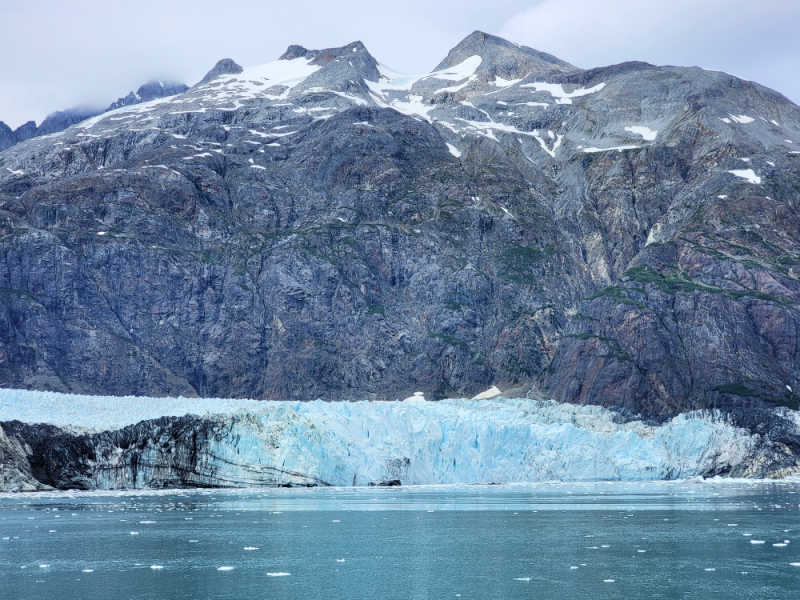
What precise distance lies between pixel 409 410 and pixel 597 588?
247ft

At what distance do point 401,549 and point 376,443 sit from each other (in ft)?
185

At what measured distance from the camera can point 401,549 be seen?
43.2m

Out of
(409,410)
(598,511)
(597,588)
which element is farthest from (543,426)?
(597,588)

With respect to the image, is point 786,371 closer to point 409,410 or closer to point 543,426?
point 543,426

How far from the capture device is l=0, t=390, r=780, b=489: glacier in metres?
90.6

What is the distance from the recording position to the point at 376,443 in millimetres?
99312

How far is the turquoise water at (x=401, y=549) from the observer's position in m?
32.8

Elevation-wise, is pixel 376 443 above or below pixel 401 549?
above

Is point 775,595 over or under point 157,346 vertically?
under

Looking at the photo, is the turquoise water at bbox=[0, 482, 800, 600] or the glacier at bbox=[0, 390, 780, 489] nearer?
the turquoise water at bbox=[0, 482, 800, 600]

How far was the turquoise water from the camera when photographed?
107 ft

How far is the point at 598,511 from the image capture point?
63.8 m

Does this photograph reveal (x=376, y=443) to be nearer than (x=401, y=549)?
No

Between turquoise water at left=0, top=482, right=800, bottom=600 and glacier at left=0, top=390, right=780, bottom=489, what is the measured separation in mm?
15478
